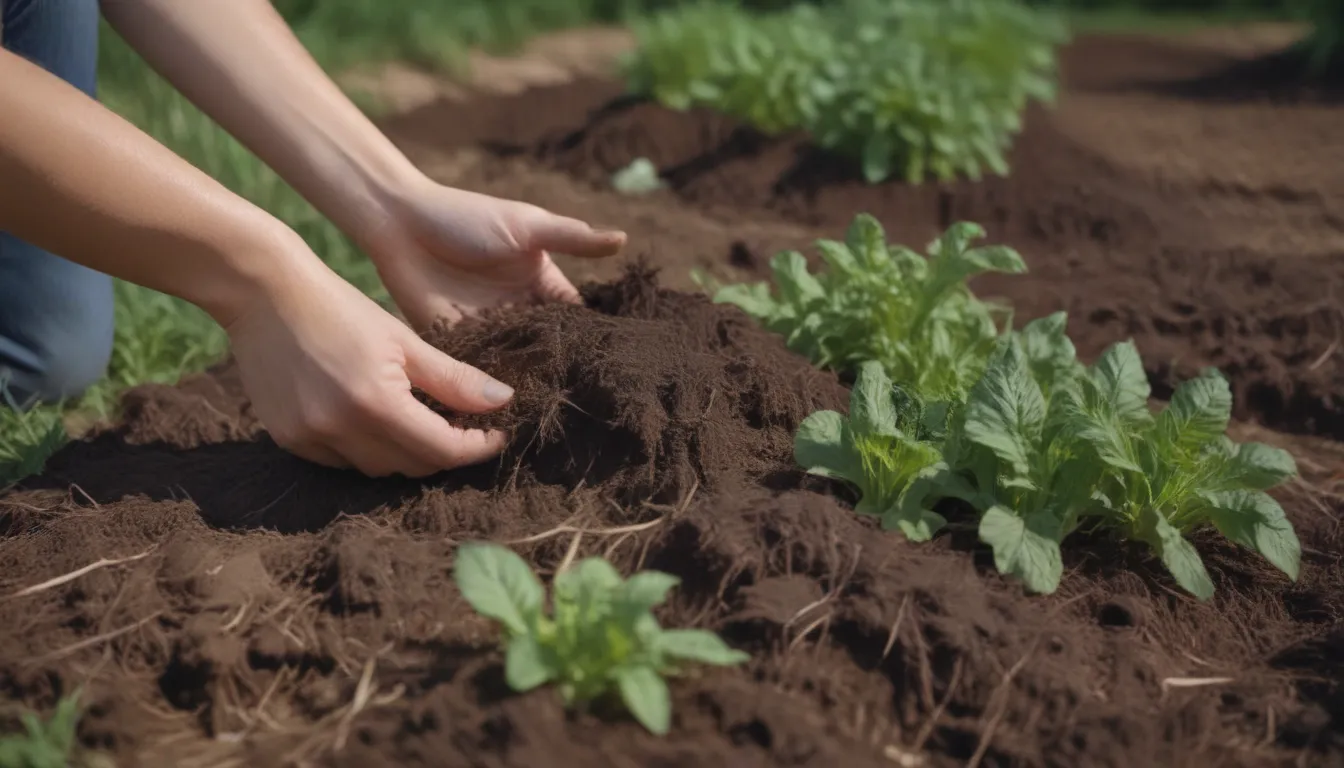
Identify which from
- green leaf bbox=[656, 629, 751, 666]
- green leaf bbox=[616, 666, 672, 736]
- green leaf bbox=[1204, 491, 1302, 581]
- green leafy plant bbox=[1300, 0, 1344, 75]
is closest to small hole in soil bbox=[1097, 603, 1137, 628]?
green leaf bbox=[1204, 491, 1302, 581]

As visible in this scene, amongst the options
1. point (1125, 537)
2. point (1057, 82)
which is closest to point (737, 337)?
point (1125, 537)

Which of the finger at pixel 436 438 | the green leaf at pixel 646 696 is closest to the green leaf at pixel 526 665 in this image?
the green leaf at pixel 646 696

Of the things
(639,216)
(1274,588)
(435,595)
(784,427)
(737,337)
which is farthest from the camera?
(639,216)

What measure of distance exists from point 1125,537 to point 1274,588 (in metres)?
0.28

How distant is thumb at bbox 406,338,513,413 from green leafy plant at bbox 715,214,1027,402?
32.4 inches

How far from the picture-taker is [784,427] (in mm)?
2422

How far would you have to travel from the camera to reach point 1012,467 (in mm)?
2143

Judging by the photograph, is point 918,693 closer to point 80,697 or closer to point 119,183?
point 80,697

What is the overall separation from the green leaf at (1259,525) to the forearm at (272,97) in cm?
177

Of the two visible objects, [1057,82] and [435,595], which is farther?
[1057,82]

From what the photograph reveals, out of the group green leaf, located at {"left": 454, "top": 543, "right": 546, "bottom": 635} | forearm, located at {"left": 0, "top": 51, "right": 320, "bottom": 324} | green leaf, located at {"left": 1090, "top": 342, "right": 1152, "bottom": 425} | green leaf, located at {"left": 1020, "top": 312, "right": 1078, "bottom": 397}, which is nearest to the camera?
green leaf, located at {"left": 454, "top": 543, "right": 546, "bottom": 635}

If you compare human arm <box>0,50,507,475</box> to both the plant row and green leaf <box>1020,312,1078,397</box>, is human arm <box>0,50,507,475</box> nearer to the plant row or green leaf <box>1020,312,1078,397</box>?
the plant row

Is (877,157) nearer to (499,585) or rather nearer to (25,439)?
(25,439)

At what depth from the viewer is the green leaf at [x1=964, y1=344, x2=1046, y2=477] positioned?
212 cm
